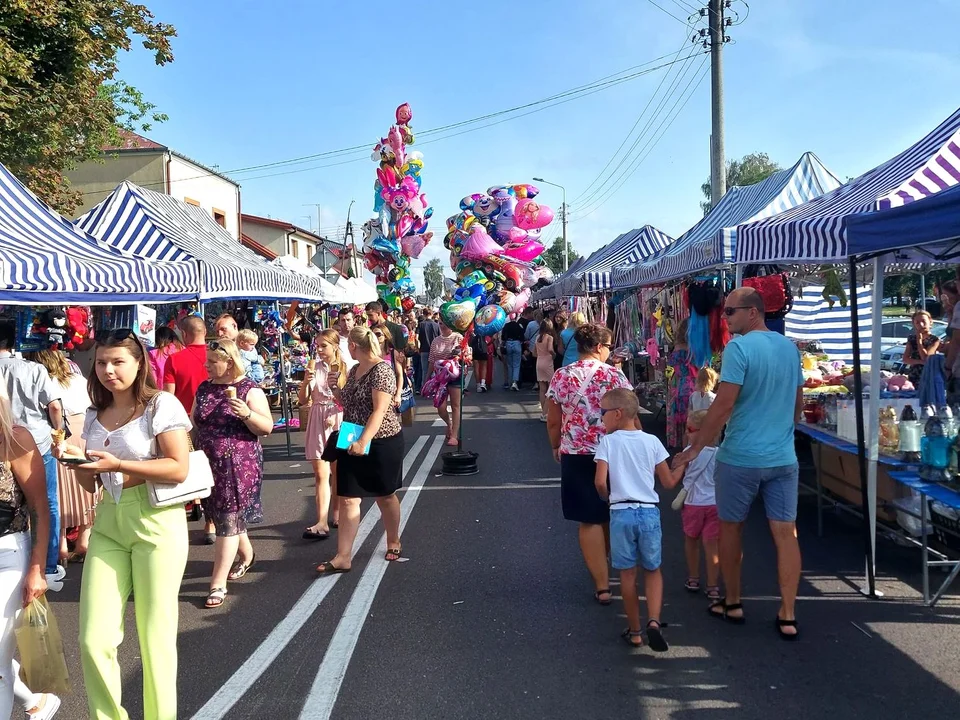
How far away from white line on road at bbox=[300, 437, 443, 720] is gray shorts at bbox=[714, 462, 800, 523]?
2.27 meters

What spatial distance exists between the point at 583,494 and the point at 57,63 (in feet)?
43.4

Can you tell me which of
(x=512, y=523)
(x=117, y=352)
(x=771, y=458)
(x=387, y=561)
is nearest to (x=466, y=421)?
(x=512, y=523)

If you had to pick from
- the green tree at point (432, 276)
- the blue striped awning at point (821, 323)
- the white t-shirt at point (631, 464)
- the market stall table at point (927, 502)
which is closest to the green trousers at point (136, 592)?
the white t-shirt at point (631, 464)

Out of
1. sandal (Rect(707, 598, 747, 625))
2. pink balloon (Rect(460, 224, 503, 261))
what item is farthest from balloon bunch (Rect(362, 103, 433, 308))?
sandal (Rect(707, 598, 747, 625))

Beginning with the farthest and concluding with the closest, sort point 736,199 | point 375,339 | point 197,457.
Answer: point 736,199 → point 375,339 → point 197,457

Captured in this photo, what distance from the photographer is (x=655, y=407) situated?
13742 millimetres

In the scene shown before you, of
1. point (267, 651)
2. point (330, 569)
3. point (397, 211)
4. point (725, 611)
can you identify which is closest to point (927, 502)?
point (725, 611)

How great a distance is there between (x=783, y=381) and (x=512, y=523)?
10.1 ft

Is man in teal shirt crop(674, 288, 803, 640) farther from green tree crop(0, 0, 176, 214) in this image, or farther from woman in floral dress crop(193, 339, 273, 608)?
green tree crop(0, 0, 176, 214)

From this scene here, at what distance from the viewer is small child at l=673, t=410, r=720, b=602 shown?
197 inches

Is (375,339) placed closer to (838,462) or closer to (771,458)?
(771,458)

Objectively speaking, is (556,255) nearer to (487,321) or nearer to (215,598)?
(487,321)

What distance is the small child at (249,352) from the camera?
8578mm

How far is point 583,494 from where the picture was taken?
4.71 m
